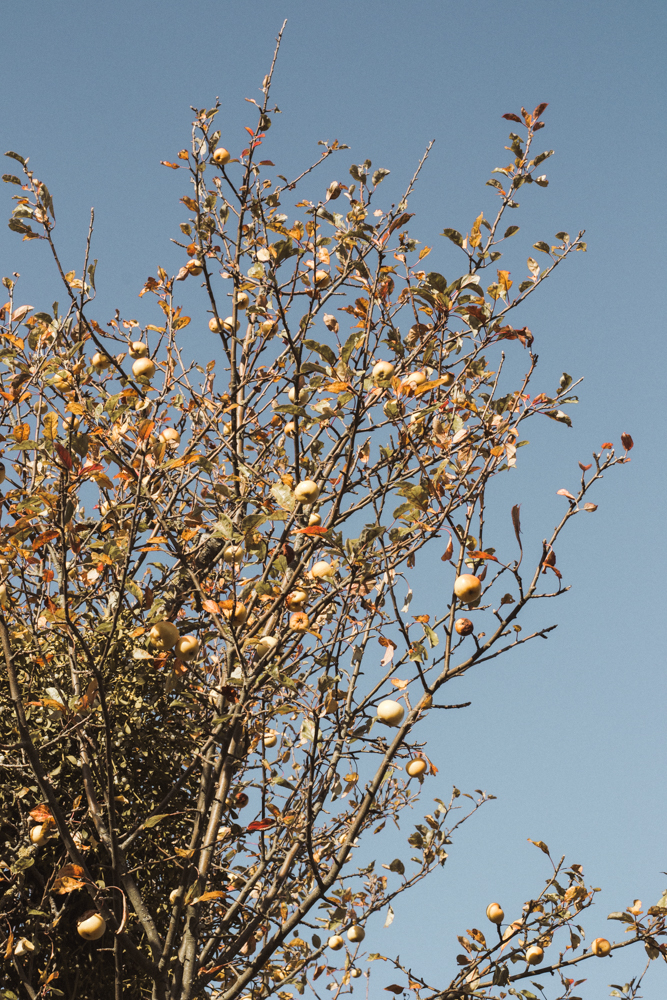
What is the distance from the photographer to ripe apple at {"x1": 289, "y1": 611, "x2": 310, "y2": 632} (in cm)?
272

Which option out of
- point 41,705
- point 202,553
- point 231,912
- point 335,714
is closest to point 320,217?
point 202,553

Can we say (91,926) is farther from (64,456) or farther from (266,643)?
(64,456)

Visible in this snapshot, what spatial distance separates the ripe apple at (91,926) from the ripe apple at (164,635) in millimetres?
830

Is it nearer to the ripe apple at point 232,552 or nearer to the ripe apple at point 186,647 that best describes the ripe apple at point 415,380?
the ripe apple at point 232,552

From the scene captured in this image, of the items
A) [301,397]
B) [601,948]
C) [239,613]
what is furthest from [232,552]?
[601,948]

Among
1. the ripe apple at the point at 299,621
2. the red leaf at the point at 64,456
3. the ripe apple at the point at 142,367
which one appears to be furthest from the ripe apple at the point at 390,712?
the ripe apple at the point at 142,367

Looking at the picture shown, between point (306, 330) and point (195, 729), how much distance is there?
1607 millimetres

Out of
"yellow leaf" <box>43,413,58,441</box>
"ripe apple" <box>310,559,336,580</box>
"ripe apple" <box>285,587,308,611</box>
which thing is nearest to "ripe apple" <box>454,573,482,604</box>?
"ripe apple" <box>310,559,336,580</box>

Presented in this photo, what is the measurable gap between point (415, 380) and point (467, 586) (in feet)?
2.49

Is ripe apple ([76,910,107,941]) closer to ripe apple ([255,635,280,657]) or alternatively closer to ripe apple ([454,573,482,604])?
ripe apple ([255,635,280,657])

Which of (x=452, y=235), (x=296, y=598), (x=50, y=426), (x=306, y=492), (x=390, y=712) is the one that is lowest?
(x=390, y=712)

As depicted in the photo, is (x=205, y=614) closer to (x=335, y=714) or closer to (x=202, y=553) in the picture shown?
(x=202, y=553)

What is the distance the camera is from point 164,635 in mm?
2578

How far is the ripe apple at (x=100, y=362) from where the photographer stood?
3.63m
